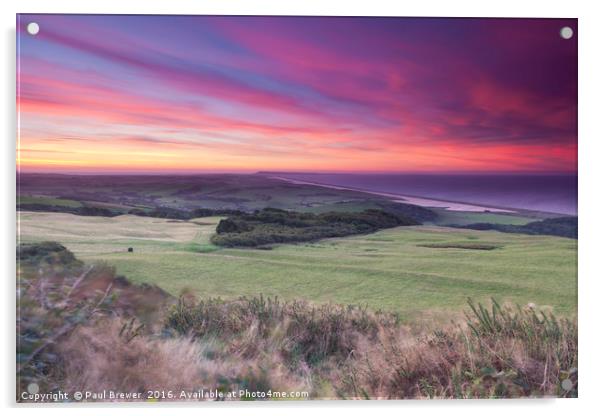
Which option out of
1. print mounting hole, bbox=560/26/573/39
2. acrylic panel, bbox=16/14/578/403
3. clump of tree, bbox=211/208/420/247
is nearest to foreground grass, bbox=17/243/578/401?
acrylic panel, bbox=16/14/578/403

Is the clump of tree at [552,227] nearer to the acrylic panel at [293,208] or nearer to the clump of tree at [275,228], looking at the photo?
the acrylic panel at [293,208]

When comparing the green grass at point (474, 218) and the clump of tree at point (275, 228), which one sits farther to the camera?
the green grass at point (474, 218)

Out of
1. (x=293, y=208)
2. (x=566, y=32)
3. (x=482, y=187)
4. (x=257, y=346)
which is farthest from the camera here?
(x=482, y=187)

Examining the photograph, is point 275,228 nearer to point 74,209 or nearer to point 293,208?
point 293,208

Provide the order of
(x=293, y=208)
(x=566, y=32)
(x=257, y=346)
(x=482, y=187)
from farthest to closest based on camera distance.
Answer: (x=482, y=187), (x=293, y=208), (x=566, y=32), (x=257, y=346)

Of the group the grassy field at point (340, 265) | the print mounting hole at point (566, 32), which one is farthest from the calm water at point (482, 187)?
the print mounting hole at point (566, 32)

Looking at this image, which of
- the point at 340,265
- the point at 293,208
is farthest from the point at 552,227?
the point at 293,208

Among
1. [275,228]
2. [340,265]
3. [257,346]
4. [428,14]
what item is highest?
A: [428,14]
